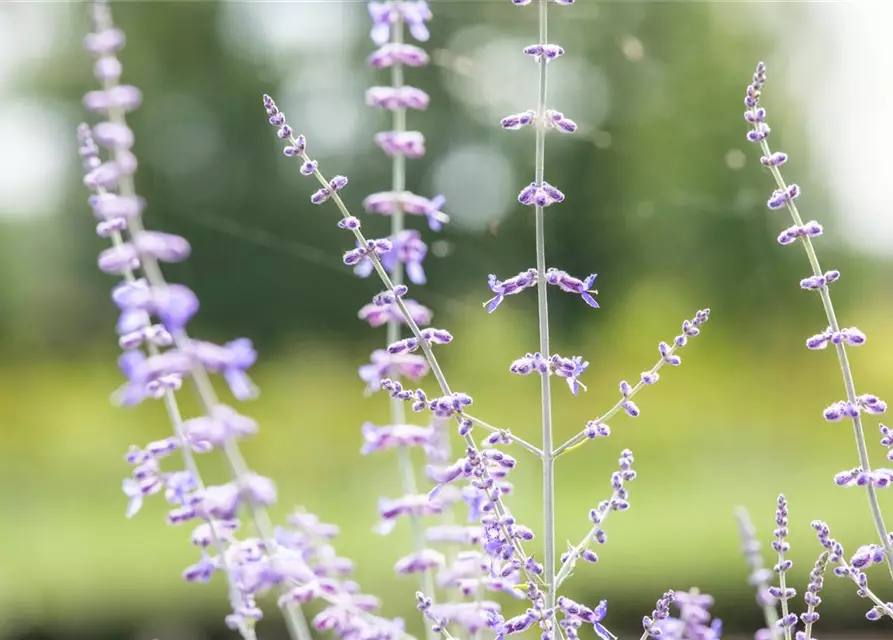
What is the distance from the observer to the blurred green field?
16.2ft

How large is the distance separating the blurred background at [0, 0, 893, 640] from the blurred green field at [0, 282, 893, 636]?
0.03 meters

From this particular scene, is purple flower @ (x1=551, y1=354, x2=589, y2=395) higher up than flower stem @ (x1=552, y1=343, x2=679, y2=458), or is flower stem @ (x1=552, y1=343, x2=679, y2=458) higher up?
purple flower @ (x1=551, y1=354, x2=589, y2=395)

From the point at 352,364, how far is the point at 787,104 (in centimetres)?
332

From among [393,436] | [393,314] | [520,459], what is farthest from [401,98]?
[520,459]

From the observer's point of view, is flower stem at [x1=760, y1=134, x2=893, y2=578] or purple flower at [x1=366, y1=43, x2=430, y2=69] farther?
purple flower at [x1=366, y1=43, x2=430, y2=69]

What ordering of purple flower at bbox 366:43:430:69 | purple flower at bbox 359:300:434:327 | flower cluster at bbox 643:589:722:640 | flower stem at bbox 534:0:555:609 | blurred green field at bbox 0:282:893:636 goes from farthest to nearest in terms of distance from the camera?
blurred green field at bbox 0:282:893:636, purple flower at bbox 366:43:430:69, purple flower at bbox 359:300:434:327, flower cluster at bbox 643:589:722:640, flower stem at bbox 534:0:555:609

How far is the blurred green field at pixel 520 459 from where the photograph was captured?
4941mm

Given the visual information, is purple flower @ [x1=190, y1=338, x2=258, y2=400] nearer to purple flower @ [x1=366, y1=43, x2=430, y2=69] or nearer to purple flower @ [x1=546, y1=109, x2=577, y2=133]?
purple flower @ [x1=546, y1=109, x2=577, y2=133]

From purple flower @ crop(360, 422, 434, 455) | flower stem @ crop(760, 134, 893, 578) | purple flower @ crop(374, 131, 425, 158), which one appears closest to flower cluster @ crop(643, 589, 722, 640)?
flower stem @ crop(760, 134, 893, 578)

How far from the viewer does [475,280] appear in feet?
24.4

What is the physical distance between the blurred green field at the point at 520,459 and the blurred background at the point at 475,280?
0.03 meters

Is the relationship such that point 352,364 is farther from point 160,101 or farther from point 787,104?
point 160,101

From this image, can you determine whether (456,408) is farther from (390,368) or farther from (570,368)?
(390,368)

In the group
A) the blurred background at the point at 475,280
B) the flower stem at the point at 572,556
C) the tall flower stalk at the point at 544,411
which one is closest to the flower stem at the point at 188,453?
the tall flower stalk at the point at 544,411
